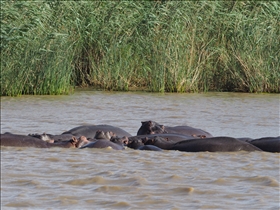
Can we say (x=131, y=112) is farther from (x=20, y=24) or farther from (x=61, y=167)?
(x=61, y=167)

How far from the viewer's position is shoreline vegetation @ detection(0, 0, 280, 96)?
38.6ft

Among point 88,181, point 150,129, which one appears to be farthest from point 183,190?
point 150,129

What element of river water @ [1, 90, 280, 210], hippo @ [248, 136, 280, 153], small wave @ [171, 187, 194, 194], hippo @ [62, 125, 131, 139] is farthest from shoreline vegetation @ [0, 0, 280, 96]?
small wave @ [171, 187, 194, 194]

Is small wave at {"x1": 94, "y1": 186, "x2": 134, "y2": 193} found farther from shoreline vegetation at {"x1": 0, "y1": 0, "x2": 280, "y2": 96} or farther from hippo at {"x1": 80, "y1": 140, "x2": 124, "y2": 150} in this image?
shoreline vegetation at {"x1": 0, "y1": 0, "x2": 280, "y2": 96}

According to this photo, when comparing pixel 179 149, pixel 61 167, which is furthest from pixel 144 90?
pixel 61 167

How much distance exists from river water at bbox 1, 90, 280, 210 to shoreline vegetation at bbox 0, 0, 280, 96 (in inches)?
91.0

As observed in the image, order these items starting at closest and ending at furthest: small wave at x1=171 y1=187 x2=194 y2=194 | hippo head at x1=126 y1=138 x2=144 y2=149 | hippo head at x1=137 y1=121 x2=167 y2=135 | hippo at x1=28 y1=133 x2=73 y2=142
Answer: small wave at x1=171 y1=187 x2=194 y2=194, hippo head at x1=126 y1=138 x2=144 y2=149, hippo at x1=28 y1=133 x2=73 y2=142, hippo head at x1=137 y1=121 x2=167 y2=135

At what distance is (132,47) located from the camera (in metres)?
13.0

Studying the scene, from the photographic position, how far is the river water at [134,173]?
4094 millimetres

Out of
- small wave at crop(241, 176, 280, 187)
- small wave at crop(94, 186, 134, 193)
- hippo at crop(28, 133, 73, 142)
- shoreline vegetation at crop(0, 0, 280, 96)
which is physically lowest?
small wave at crop(94, 186, 134, 193)

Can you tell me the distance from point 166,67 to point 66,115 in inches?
121

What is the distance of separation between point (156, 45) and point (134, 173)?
7.62 meters

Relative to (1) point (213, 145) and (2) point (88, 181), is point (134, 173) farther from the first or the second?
(1) point (213, 145)

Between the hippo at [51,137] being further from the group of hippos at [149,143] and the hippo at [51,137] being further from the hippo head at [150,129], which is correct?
the hippo head at [150,129]
